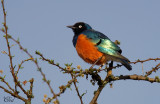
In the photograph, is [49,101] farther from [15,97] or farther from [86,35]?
[86,35]

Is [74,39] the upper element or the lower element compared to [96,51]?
upper

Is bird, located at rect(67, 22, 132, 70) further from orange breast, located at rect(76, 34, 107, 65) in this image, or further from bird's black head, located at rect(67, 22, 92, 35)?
bird's black head, located at rect(67, 22, 92, 35)

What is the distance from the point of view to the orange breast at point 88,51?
6660 mm

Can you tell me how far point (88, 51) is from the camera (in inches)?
267

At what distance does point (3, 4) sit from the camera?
3451 mm

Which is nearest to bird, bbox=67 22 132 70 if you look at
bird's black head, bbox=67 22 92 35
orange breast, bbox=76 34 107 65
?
orange breast, bbox=76 34 107 65

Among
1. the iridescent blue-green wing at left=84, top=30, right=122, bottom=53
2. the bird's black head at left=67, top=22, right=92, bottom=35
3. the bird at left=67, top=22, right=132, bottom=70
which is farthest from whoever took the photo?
the bird's black head at left=67, top=22, right=92, bottom=35

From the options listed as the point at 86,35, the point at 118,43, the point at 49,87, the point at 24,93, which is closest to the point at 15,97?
the point at 24,93

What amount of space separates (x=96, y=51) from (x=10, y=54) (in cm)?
359

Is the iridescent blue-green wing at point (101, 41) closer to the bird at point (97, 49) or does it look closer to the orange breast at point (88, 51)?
the bird at point (97, 49)

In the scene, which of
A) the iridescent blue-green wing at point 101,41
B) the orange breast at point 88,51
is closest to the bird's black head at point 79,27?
the iridescent blue-green wing at point 101,41

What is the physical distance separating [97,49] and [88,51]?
251 mm

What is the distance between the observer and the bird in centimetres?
644

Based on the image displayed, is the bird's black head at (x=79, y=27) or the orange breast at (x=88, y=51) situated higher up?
the bird's black head at (x=79, y=27)
